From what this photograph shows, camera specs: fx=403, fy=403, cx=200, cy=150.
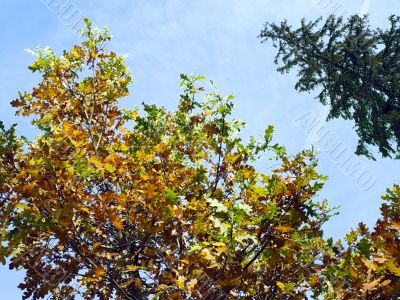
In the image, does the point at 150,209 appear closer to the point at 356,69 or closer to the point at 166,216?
the point at 166,216

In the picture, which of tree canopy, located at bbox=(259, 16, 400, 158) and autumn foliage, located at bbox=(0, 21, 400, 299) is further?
tree canopy, located at bbox=(259, 16, 400, 158)

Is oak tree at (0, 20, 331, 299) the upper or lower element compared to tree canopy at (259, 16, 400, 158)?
lower

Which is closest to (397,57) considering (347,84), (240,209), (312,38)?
(347,84)

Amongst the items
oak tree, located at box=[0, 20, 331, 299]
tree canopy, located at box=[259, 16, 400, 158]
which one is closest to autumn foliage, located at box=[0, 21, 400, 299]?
oak tree, located at box=[0, 20, 331, 299]

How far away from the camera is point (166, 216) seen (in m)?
4.35

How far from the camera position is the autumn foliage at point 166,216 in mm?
3900

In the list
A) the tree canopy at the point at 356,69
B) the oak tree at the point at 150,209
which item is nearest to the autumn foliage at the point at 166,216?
the oak tree at the point at 150,209

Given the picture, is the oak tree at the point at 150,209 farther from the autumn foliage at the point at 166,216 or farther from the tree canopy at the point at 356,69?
the tree canopy at the point at 356,69

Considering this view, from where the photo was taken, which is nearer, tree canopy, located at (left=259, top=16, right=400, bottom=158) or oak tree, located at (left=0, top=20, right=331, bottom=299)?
oak tree, located at (left=0, top=20, right=331, bottom=299)

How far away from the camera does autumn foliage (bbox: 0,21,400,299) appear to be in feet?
12.8

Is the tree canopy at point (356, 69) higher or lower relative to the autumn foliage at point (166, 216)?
higher

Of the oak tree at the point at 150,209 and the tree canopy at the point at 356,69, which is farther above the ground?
the tree canopy at the point at 356,69

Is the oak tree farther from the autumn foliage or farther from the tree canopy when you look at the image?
the tree canopy

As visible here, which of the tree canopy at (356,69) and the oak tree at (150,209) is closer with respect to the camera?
the oak tree at (150,209)
